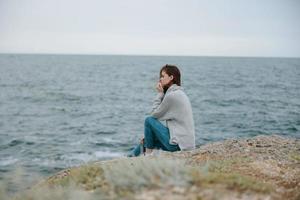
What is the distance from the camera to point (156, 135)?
331 inches

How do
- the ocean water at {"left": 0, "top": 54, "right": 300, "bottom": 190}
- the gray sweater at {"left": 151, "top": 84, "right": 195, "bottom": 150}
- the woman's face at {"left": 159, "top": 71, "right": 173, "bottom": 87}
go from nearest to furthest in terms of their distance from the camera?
the gray sweater at {"left": 151, "top": 84, "right": 195, "bottom": 150} → the woman's face at {"left": 159, "top": 71, "right": 173, "bottom": 87} → the ocean water at {"left": 0, "top": 54, "right": 300, "bottom": 190}

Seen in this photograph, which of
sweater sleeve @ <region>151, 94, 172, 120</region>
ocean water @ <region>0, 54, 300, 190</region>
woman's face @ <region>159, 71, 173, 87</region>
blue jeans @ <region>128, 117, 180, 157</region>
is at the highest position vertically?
woman's face @ <region>159, 71, 173, 87</region>

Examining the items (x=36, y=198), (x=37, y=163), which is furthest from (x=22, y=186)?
(x=37, y=163)

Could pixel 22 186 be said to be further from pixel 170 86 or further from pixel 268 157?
pixel 268 157

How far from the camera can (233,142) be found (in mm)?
9555

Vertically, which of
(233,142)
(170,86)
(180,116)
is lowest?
(233,142)

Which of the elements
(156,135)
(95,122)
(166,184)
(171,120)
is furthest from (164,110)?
(95,122)

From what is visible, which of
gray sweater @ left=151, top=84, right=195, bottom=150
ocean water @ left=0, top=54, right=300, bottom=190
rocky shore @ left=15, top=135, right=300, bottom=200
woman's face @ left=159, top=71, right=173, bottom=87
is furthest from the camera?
ocean water @ left=0, top=54, right=300, bottom=190

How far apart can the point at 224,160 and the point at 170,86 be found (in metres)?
1.84

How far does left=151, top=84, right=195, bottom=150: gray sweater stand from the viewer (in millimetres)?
8188

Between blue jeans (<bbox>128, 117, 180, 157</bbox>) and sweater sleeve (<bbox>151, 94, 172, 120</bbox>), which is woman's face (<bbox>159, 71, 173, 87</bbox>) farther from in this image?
blue jeans (<bbox>128, 117, 180, 157</bbox>)

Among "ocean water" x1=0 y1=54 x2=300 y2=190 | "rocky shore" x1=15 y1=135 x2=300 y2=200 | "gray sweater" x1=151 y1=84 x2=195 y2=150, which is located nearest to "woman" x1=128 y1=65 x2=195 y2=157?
"gray sweater" x1=151 y1=84 x2=195 y2=150

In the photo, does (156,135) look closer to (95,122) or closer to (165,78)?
(165,78)

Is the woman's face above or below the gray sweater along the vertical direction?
above
